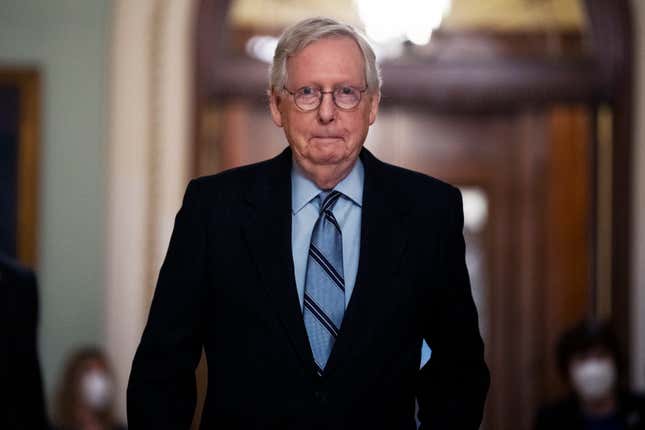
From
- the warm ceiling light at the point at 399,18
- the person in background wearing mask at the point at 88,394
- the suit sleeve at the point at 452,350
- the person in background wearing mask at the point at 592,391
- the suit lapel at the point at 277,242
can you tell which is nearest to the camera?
the suit lapel at the point at 277,242

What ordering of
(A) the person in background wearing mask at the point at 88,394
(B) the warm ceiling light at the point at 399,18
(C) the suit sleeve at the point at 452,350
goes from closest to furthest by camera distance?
1. (C) the suit sleeve at the point at 452,350
2. (A) the person in background wearing mask at the point at 88,394
3. (B) the warm ceiling light at the point at 399,18

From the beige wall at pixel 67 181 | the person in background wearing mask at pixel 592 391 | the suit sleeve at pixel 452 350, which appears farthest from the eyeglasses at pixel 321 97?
the beige wall at pixel 67 181

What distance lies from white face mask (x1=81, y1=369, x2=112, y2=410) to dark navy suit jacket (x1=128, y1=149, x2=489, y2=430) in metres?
3.87

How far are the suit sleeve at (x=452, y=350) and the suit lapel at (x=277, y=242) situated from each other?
26 cm

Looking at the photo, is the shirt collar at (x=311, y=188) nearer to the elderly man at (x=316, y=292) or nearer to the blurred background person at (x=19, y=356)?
the elderly man at (x=316, y=292)

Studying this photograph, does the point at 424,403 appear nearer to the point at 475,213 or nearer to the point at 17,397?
the point at 17,397

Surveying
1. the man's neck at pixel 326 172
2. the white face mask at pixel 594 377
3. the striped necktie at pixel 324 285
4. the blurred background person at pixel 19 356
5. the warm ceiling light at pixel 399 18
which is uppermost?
the warm ceiling light at pixel 399 18

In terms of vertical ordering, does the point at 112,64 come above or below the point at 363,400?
above

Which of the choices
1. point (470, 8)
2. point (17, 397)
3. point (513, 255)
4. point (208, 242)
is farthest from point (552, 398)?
point (208, 242)

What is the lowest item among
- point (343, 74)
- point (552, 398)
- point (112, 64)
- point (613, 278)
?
point (552, 398)

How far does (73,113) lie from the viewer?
20.0 feet

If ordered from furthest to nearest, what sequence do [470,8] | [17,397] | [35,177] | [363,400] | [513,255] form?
1. [513,255]
2. [470,8]
3. [35,177]
4. [17,397]
5. [363,400]

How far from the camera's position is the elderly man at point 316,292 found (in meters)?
2.03

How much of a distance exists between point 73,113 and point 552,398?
3117 mm
